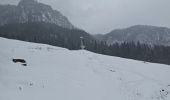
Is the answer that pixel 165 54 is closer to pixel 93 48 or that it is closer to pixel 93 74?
pixel 93 48

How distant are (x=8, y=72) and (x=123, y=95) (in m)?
6.89

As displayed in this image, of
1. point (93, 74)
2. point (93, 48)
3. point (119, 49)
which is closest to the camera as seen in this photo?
point (93, 74)

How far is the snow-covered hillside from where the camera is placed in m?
11.3

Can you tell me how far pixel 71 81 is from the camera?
14.1m

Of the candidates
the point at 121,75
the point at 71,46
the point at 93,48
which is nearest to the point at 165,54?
the point at 93,48

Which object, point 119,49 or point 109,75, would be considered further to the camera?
point 119,49

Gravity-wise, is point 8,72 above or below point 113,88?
above

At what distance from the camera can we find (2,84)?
11078 millimetres

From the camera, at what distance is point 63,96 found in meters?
11.5

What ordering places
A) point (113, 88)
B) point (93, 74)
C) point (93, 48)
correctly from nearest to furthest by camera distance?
point (113, 88) → point (93, 74) → point (93, 48)

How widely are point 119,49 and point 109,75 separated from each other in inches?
4541

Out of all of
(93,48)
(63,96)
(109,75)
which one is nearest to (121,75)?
(109,75)

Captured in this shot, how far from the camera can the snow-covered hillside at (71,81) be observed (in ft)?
37.1

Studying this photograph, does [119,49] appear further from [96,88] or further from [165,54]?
[96,88]
